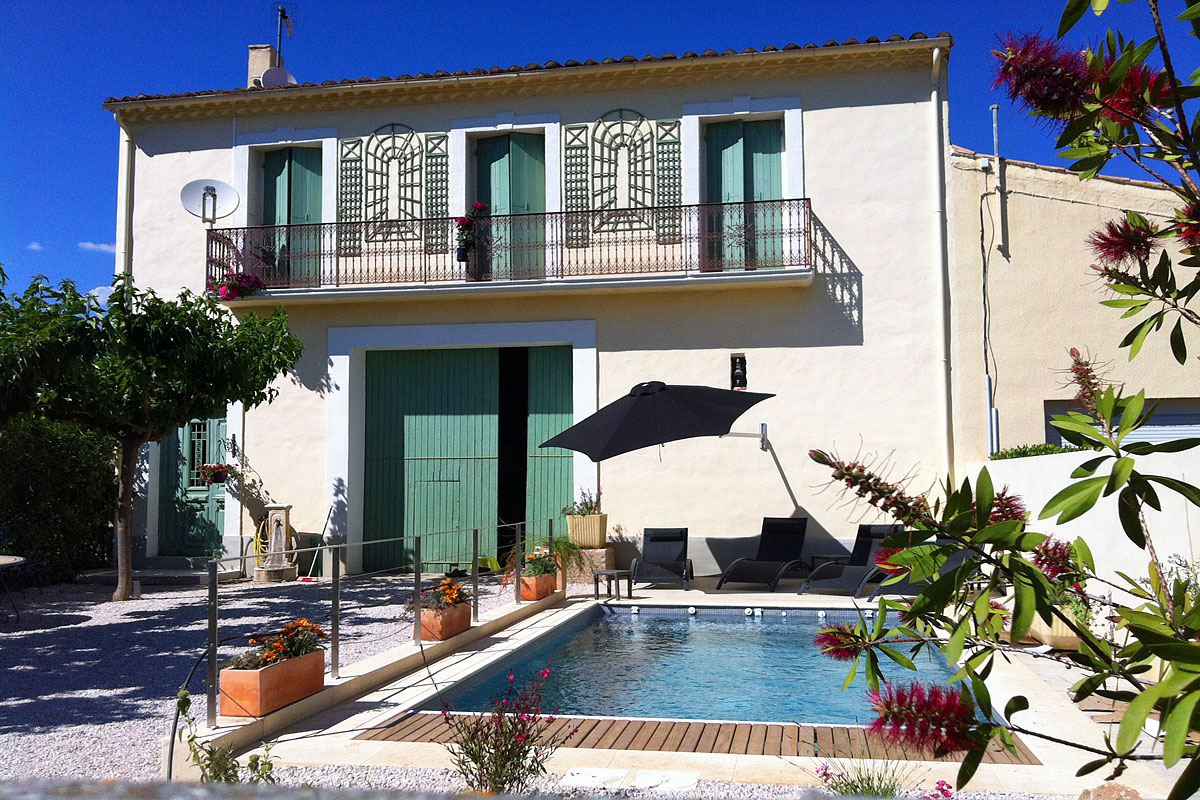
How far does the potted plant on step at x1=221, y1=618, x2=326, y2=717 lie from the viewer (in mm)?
5621

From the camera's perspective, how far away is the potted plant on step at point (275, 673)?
5.62m

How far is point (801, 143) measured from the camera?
13406mm

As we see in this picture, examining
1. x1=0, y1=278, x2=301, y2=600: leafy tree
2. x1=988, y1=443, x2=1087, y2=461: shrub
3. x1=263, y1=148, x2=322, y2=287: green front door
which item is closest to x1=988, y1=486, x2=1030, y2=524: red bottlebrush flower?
x1=988, y1=443, x2=1087, y2=461: shrub

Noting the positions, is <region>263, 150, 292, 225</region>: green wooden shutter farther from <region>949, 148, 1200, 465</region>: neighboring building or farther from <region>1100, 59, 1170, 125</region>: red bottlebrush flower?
<region>1100, 59, 1170, 125</region>: red bottlebrush flower

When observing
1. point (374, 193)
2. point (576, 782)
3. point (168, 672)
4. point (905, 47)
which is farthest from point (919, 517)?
point (374, 193)

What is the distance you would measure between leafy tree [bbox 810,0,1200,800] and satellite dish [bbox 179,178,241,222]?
44.6 ft

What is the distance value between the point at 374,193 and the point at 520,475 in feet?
16.8

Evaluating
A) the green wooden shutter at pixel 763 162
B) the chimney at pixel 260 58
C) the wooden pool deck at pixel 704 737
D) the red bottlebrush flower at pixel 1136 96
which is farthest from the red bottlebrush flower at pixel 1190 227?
the chimney at pixel 260 58

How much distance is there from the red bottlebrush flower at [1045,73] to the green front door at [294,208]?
13608 mm

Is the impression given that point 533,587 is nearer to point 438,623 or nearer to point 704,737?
point 438,623

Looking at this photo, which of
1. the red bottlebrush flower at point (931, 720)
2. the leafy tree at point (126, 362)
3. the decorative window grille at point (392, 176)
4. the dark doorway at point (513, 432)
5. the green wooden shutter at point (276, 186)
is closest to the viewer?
the red bottlebrush flower at point (931, 720)

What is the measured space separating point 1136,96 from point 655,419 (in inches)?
353

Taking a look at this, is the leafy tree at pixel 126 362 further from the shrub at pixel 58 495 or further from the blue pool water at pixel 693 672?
the blue pool water at pixel 693 672

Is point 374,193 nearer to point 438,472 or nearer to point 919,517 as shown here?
point 438,472
